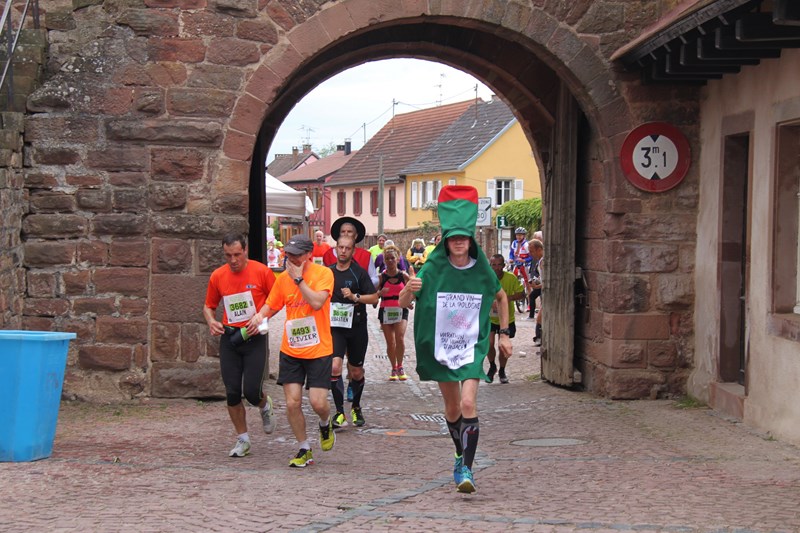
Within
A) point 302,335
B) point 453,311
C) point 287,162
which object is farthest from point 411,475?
point 287,162

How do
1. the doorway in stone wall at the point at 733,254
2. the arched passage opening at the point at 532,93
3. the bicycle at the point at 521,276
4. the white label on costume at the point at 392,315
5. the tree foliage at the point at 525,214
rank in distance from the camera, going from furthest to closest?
the tree foliage at the point at 525,214
the bicycle at the point at 521,276
the white label on costume at the point at 392,315
the arched passage opening at the point at 532,93
the doorway in stone wall at the point at 733,254

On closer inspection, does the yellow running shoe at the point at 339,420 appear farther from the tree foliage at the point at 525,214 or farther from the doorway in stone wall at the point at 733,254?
the tree foliage at the point at 525,214

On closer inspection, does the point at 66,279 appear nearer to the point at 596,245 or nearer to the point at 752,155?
the point at 596,245

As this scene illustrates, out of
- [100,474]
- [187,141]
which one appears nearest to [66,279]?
[187,141]

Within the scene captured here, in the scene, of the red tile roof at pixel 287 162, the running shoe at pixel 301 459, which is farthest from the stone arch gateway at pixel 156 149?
the red tile roof at pixel 287 162

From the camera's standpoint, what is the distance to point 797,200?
9.84m

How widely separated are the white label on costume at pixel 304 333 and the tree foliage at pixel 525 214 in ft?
96.4

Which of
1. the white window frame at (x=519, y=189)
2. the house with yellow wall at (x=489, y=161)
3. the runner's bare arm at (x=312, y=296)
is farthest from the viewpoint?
the white window frame at (x=519, y=189)

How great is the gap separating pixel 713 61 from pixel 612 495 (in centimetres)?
464

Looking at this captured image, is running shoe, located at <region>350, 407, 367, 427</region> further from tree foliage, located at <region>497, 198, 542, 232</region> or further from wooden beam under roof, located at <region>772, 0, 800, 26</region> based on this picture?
tree foliage, located at <region>497, 198, 542, 232</region>

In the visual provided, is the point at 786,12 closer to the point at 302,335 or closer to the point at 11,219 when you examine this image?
the point at 302,335

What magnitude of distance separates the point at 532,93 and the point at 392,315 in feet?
10.7

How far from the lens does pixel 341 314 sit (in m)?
10.7

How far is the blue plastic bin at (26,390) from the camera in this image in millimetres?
8125
